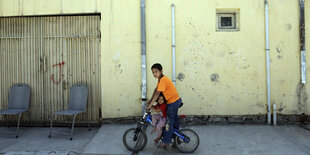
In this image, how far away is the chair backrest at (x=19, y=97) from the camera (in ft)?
19.3

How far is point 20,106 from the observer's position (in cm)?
588

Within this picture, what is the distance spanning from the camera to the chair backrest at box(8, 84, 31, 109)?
5.89 m

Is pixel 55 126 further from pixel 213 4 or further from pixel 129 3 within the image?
pixel 213 4

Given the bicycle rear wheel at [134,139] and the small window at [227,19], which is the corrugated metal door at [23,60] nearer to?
the bicycle rear wheel at [134,139]

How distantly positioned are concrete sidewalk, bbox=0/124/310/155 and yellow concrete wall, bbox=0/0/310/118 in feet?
1.78

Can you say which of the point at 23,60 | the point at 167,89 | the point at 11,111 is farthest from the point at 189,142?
the point at 23,60

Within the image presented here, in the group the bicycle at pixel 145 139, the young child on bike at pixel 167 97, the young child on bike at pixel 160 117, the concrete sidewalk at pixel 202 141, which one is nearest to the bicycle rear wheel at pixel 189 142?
the bicycle at pixel 145 139

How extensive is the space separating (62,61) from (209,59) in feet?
12.1

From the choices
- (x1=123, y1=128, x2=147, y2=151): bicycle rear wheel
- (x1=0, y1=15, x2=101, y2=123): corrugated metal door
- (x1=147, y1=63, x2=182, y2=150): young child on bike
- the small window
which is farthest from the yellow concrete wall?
(x1=147, y1=63, x2=182, y2=150): young child on bike

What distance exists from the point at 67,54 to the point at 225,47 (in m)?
3.95

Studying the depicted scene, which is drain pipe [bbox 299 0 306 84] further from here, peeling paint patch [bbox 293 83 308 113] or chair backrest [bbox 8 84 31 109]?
chair backrest [bbox 8 84 31 109]

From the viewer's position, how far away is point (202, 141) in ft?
16.0

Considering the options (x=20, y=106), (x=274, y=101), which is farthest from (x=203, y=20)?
(x=20, y=106)

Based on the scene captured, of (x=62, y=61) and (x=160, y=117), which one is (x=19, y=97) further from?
(x=160, y=117)
